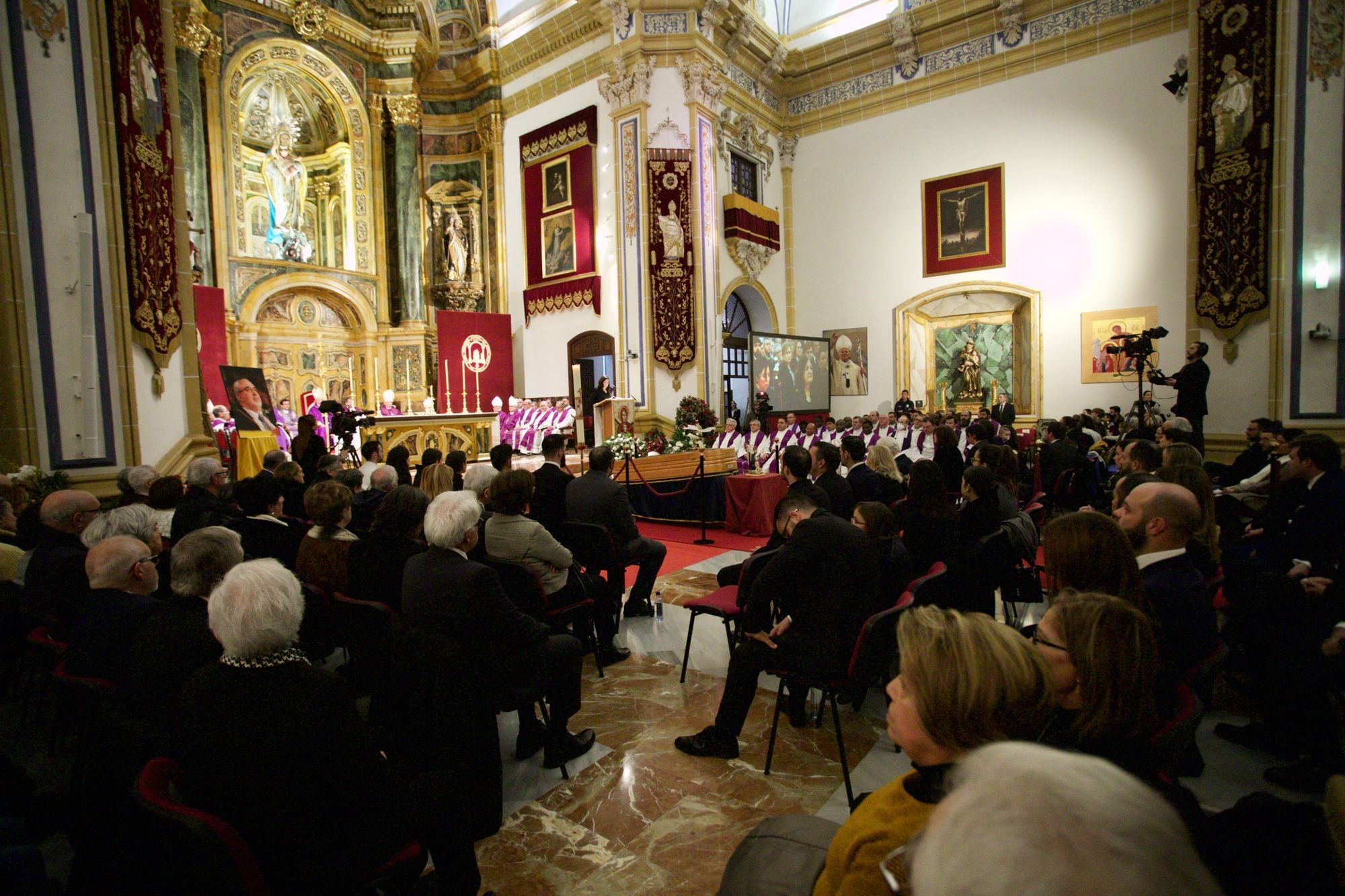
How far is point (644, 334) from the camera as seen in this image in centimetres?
1266

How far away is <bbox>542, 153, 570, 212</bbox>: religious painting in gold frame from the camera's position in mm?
13828

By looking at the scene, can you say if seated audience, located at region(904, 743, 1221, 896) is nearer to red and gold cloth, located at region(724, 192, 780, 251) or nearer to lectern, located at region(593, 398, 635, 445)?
lectern, located at region(593, 398, 635, 445)

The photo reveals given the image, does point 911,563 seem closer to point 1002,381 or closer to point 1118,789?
point 1118,789

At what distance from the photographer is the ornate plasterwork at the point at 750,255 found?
45.6 feet

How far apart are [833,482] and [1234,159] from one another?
25.4ft

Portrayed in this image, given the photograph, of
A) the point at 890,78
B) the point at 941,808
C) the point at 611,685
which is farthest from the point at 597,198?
the point at 941,808

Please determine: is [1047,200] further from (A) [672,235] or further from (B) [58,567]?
(B) [58,567]

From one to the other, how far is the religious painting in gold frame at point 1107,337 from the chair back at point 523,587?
469 inches

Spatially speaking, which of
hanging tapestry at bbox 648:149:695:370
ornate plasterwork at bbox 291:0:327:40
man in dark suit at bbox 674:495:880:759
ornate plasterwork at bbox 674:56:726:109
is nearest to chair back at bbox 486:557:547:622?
man in dark suit at bbox 674:495:880:759

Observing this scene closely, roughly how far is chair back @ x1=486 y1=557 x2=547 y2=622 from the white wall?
999cm

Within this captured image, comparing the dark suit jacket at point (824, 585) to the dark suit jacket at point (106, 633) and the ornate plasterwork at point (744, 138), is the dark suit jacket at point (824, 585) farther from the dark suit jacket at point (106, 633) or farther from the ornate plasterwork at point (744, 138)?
the ornate plasterwork at point (744, 138)

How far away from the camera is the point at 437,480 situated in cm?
423

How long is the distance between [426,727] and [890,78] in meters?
15.5

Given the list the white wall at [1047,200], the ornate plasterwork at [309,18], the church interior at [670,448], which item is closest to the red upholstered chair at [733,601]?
the church interior at [670,448]
